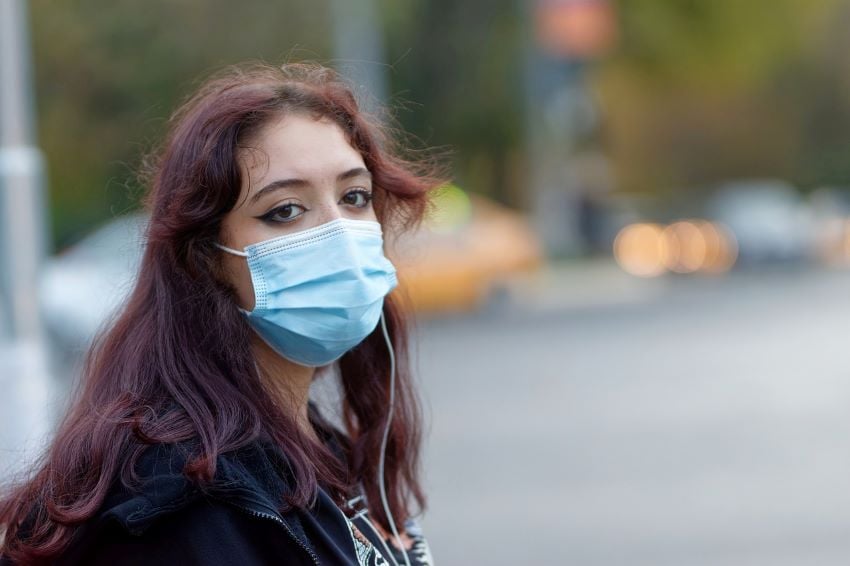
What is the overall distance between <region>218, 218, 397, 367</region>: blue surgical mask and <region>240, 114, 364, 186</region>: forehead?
11cm

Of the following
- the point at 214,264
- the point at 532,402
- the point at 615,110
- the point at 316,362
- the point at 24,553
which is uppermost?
the point at 615,110

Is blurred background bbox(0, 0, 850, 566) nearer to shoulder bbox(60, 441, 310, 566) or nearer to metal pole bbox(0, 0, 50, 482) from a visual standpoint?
metal pole bbox(0, 0, 50, 482)

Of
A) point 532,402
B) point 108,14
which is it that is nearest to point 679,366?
point 532,402

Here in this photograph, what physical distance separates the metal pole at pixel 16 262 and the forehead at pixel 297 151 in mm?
3208

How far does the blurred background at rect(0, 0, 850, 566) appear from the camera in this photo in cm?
606

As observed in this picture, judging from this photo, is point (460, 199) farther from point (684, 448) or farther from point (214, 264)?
point (214, 264)

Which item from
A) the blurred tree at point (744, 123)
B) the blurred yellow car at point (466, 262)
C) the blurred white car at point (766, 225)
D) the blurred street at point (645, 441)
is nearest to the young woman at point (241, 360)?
the blurred street at point (645, 441)

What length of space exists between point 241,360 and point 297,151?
38 cm

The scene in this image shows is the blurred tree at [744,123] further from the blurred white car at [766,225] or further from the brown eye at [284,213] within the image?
the brown eye at [284,213]

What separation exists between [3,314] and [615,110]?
3450 cm

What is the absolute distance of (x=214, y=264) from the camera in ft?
7.00

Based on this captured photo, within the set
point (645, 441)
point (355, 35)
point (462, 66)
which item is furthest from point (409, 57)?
point (645, 441)

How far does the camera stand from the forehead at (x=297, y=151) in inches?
81.5

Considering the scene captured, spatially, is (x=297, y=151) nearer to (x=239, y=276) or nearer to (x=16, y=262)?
(x=239, y=276)
